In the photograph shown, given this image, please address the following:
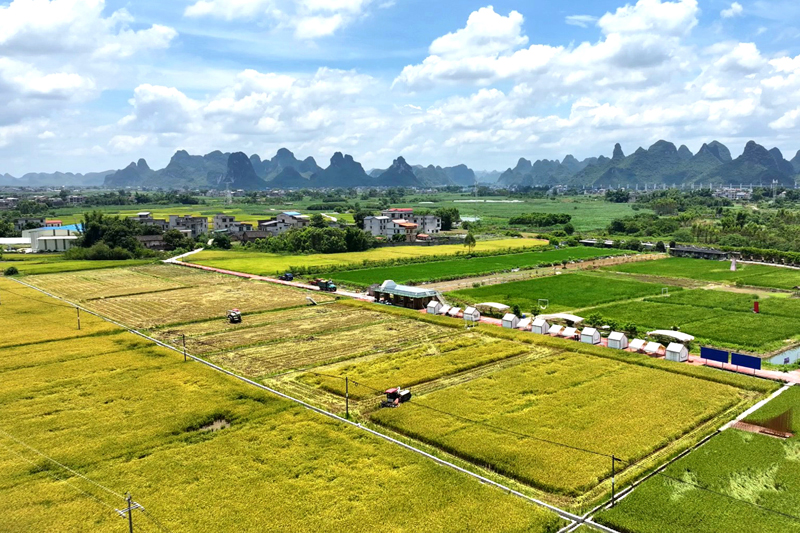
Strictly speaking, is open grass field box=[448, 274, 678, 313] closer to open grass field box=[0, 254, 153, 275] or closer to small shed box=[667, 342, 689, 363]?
small shed box=[667, 342, 689, 363]

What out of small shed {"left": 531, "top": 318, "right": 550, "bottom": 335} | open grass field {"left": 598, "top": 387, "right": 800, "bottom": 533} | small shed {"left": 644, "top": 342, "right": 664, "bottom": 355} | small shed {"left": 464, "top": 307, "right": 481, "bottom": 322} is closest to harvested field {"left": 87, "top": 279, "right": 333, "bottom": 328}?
small shed {"left": 464, "top": 307, "right": 481, "bottom": 322}

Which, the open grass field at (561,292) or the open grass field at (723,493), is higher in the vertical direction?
the open grass field at (561,292)

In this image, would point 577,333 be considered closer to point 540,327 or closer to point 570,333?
point 570,333

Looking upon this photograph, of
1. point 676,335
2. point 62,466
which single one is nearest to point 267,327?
point 62,466

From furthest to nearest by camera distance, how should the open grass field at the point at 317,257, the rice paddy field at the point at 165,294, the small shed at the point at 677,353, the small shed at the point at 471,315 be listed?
the open grass field at the point at 317,257
the rice paddy field at the point at 165,294
the small shed at the point at 471,315
the small shed at the point at 677,353

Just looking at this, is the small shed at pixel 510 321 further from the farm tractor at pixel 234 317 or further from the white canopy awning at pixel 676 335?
the farm tractor at pixel 234 317

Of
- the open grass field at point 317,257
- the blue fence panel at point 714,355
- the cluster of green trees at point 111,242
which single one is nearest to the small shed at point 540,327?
the blue fence panel at point 714,355

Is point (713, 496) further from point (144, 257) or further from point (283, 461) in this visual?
point (144, 257)
